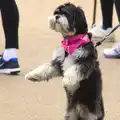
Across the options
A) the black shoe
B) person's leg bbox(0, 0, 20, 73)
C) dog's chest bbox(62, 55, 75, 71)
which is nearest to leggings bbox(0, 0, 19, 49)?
person's leg bbox(0, 0, 20, 73)

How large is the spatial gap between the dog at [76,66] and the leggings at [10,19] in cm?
123

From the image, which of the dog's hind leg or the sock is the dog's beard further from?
the sock

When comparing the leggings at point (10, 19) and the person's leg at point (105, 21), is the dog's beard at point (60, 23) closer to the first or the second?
the leggings at point (10, 19)

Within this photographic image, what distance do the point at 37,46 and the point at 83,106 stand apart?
7.53ft

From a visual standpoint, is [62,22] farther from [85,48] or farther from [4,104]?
[4,104]

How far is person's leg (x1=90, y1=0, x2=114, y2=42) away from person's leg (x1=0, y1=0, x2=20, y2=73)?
3.87ft

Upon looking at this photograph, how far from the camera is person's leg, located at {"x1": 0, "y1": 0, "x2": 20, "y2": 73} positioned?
3.23 m

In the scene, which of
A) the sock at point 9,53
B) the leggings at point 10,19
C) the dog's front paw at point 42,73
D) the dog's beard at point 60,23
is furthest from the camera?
the sock at point 9,53

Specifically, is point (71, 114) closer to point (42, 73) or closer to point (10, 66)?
point (42, 73)

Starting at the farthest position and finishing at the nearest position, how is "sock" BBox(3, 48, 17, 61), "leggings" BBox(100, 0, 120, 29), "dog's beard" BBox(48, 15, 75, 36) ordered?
"leggings" BBox(100, 0, 120, 29)
"sock" BBox(3, 48, 17, 61)
"dog's beard" BBox(48, 15, 75, 36)

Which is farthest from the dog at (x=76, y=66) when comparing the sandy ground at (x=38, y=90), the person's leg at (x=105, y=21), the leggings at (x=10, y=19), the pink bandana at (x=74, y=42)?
the person's leg at (x=105, y=21)

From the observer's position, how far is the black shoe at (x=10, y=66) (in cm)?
336

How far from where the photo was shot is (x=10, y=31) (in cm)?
329

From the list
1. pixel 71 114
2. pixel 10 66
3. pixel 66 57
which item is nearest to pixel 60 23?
pixel 66 57
